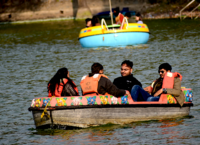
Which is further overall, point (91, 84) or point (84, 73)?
point (84, 73)

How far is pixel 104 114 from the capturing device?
27.1 ft

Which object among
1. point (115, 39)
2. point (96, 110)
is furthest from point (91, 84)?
point (115, 39)

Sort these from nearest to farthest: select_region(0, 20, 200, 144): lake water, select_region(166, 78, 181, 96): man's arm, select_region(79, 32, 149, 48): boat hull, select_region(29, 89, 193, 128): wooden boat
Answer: select_region(0, 20, 200, 144): lake water
select_region(29, 89, 193, 128): wooden boat
select_region(166, 78, 181, 96): man's arm
select_region(79, 32, 149, 48): boat hull

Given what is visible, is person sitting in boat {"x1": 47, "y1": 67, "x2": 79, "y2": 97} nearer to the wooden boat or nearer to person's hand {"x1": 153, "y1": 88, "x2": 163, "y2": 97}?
the wooden boat

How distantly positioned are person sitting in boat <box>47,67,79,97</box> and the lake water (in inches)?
30.0

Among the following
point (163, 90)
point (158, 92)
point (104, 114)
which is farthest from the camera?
point (158, 92)

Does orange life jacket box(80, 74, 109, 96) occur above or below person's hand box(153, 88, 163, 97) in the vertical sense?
above

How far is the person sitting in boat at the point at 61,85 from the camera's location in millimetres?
8359

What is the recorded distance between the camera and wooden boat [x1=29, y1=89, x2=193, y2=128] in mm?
8031

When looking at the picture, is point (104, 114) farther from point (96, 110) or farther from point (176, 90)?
point (176, 90)

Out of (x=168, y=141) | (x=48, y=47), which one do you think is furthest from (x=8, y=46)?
(x=168, y=141)

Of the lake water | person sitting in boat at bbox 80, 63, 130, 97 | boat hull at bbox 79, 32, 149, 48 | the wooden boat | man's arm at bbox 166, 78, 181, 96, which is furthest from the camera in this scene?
boat hull at bbox 79, 32, 149, 48

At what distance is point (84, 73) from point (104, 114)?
22.1 feet

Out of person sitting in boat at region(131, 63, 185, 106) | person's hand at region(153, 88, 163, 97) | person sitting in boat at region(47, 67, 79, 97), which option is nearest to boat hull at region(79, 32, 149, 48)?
person sitting in boat at region(131, 63, 185, 106)
